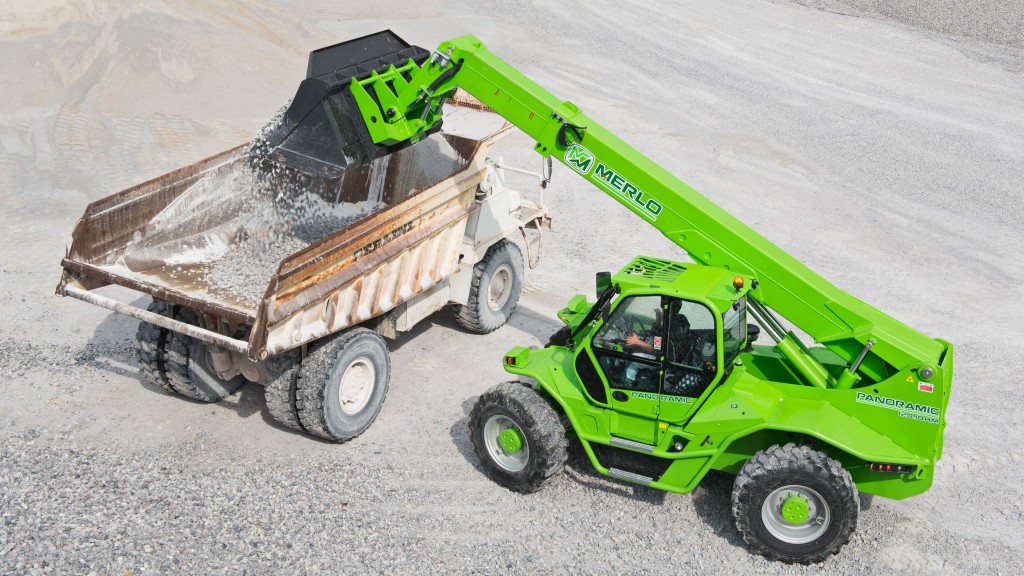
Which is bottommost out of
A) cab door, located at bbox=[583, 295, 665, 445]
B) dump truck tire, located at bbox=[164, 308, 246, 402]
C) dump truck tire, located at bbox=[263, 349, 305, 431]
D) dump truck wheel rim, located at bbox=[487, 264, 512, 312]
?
dump truck tire, located at bbox=[164, 308, 246, 402]

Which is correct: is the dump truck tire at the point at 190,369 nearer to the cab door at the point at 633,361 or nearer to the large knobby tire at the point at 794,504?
the cab door at the point at 633,361

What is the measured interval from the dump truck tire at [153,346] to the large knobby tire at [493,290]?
2.94 m

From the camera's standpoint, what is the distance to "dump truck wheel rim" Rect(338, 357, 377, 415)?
771cm

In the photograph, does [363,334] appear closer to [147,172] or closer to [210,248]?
[210,248]

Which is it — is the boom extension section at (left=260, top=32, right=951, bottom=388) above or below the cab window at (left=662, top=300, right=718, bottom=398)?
above

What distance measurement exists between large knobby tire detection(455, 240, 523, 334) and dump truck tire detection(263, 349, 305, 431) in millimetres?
2382

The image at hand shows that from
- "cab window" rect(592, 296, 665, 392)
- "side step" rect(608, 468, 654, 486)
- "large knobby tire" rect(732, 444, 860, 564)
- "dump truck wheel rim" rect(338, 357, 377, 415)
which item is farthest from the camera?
"dump truck wheel rim" rect(338, 357, 377, 415)

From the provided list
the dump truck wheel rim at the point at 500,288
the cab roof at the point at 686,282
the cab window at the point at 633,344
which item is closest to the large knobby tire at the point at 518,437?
the cab window at the point at 633,344

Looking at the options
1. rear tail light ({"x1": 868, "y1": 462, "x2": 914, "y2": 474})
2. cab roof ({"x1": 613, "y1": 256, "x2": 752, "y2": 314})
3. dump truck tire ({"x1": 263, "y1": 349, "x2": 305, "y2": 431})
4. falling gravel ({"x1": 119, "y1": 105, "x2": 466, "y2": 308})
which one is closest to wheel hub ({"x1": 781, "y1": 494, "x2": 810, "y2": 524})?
rear tail light ({"x1": 868, "y1": 462, "x2": 914, "y2": 474})

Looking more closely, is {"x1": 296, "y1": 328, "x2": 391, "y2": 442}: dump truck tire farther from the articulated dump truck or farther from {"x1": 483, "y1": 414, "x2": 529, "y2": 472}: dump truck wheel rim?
{"x1": 483, "y1": 414, "x2": 529, "y2": 472}: dump truck wheel rim

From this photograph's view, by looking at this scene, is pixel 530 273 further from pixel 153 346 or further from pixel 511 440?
pixel 153 346

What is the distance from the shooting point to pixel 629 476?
677cm

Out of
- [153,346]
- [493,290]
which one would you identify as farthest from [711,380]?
[153,346]

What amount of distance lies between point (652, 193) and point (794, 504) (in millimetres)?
2402
